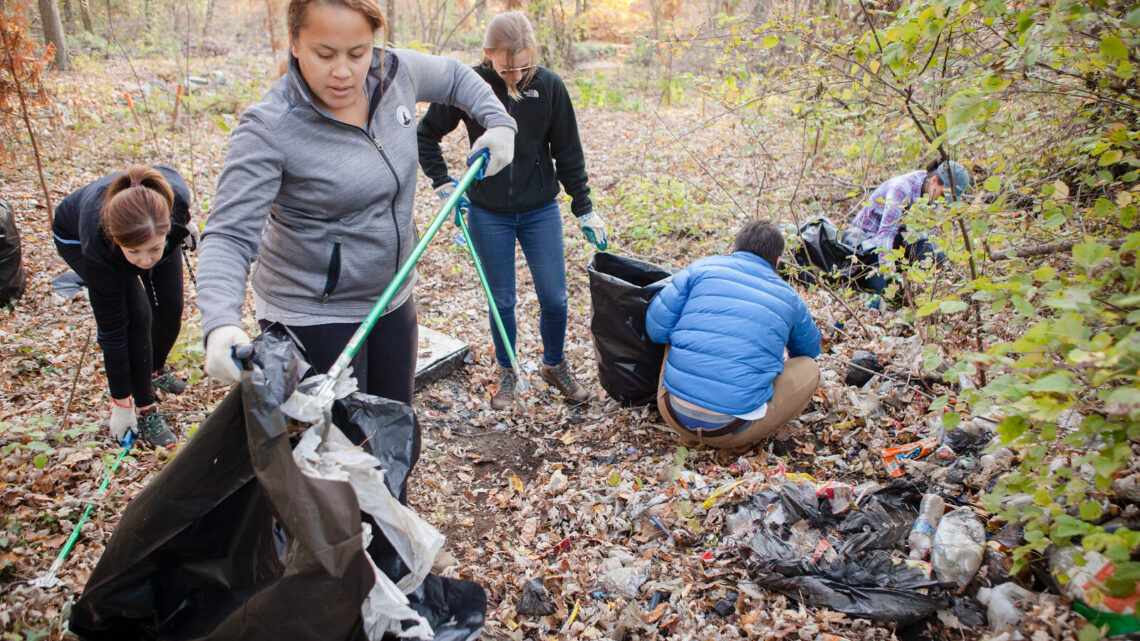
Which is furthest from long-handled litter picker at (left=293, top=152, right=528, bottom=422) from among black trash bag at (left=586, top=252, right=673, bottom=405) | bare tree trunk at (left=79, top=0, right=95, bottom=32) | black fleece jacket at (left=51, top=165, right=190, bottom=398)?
bare tree trunk at (left=79, top=0, right=95, bottom=32)

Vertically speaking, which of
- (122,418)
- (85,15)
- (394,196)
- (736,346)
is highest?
(394,196)

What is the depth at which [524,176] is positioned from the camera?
3.43m

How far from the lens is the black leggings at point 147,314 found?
3.10 metres

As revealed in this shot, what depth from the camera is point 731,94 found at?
285 inches

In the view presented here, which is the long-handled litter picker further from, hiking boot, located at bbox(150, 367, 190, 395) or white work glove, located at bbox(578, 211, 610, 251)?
hiking boot, located at bbox(150, 367, 190, 395)

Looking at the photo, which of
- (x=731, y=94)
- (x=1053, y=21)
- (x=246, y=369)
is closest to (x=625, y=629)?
(x=246, y=369)

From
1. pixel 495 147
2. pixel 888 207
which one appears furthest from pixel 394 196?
pixel 888 207

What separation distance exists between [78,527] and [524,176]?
8.23ft

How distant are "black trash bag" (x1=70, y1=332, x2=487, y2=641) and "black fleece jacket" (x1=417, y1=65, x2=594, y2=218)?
5.87 feet

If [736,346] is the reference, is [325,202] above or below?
above

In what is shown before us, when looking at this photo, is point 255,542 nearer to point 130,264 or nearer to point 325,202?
point 325,202

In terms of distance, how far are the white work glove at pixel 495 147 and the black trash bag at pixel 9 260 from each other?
3898 mm

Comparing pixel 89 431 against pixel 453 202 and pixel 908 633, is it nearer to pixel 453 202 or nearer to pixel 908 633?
pixel 453 202

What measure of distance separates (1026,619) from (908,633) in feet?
1.14
